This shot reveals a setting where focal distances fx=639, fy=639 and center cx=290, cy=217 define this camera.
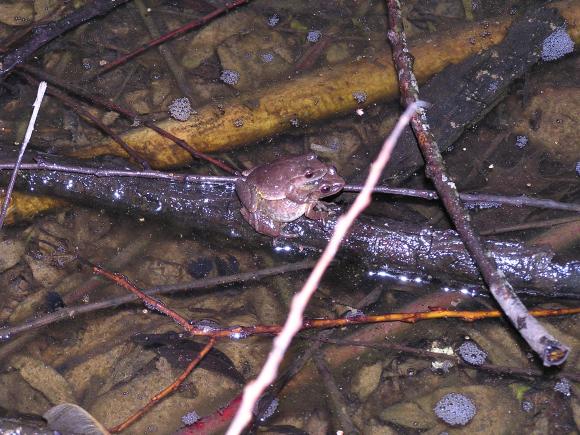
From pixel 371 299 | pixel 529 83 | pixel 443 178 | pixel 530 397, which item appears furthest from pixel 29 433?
pixel 529 83

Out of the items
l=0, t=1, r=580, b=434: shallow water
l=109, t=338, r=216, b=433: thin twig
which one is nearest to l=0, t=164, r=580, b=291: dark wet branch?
l=0, t=1, r=580, b=434: shallow water

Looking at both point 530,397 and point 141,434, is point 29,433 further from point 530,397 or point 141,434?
point 530,397

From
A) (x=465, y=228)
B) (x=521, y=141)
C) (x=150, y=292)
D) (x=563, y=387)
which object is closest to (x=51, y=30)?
(x=150, y=292)

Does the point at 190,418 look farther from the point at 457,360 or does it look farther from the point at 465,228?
the point at 465,228

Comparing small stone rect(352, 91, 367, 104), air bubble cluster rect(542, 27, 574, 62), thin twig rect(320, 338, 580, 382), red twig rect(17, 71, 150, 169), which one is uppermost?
air bubble cluster rect(542, 27, 574, 62)

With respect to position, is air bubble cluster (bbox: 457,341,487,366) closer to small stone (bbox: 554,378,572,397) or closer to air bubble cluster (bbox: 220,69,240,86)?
small stone (bbox: 554,378,572,397)

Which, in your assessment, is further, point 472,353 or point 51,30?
point 51,30
